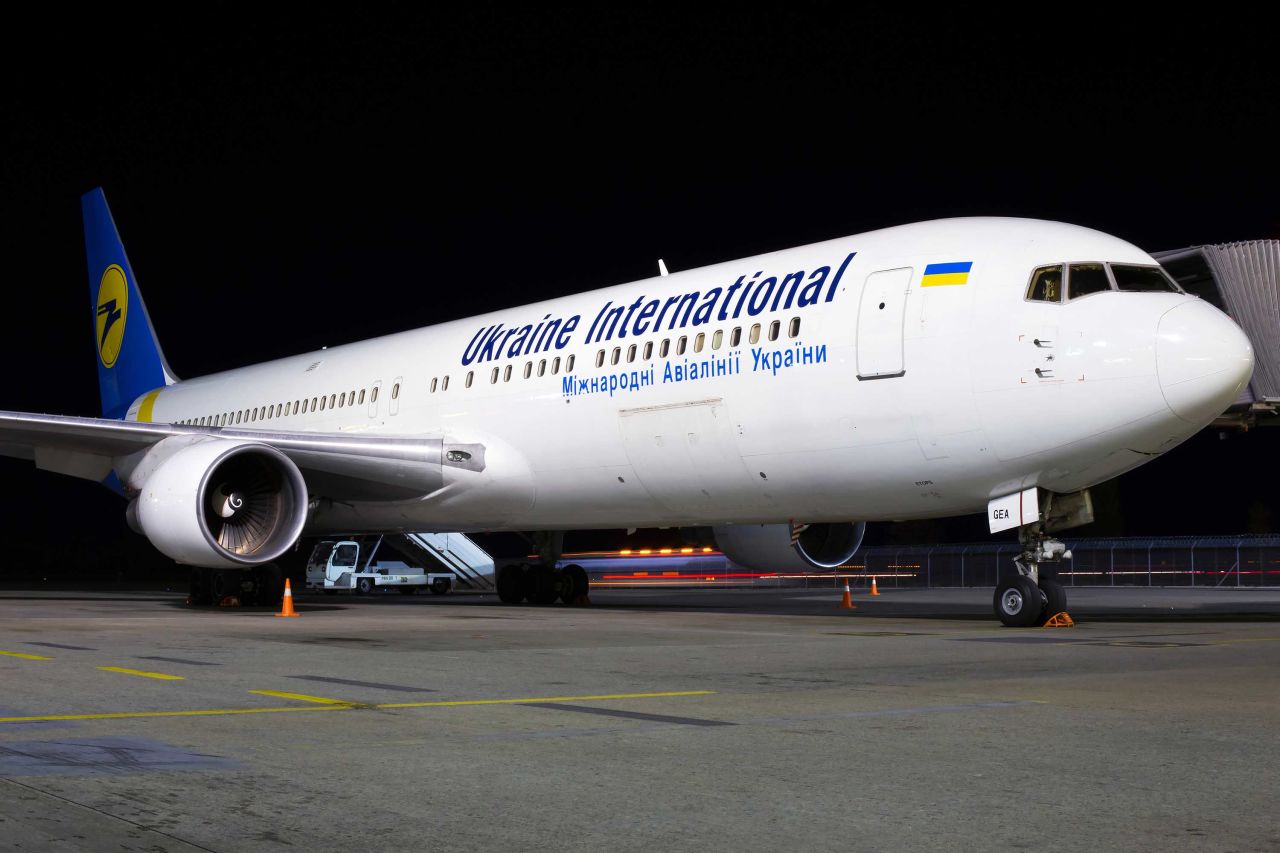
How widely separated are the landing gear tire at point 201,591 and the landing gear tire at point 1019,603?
11.8 meters

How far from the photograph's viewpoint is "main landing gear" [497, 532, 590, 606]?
1992 centimetres

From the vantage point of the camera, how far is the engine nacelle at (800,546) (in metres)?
17.2

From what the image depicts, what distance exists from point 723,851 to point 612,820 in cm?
47

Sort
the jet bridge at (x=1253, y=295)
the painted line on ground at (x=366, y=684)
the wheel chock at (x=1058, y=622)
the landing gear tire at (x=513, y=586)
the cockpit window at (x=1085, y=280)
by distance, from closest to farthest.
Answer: the painted line on ground at (x=366, y=684)
the cockpit window at (x=1085, y=280)
the wheel chock at (x=1058, y=622)
the jet bridge at (x=1253, y=295)
the landing gear tire at (x=513, y=586)

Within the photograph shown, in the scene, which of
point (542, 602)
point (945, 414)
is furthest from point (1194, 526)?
point (945, 414)

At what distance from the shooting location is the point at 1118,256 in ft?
40.3

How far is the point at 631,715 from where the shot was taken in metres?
6.23

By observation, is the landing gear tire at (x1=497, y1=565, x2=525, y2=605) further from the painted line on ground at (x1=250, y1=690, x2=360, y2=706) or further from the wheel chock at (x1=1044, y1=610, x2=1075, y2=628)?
the painted line on ground at (x1=250, y1=690, x2=360, y2=706)

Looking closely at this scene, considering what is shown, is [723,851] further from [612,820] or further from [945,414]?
[945,414]

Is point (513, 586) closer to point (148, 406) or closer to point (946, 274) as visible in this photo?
point (946, 274)

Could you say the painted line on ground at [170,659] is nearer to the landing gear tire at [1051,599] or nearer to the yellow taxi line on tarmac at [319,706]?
the yellow taxi line on tarmac at [319,706]

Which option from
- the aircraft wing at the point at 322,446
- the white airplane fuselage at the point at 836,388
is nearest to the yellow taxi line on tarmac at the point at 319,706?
the white airplane fuselage at the point at 836,388

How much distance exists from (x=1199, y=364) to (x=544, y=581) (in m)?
11.1

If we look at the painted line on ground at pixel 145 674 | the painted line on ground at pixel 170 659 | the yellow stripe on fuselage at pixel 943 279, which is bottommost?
the painted line on ground at pixel 145 674
